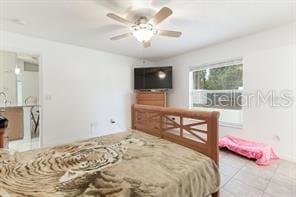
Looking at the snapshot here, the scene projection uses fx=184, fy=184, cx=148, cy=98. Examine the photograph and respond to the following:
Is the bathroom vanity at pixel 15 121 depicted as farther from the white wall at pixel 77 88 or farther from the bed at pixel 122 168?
the bed at pixel 122 168

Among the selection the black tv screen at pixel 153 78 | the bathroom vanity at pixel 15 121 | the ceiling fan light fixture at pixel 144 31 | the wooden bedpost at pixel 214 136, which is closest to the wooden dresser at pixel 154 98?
the black tv screen at pixel 153 78

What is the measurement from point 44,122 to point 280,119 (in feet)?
14.4

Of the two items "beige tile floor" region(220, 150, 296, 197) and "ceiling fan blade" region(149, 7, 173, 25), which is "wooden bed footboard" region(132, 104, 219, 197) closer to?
"beige tile floor" region(220, 150, 296, 197)

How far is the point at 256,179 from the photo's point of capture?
2430mm

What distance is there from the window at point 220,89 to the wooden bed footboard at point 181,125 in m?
1.95

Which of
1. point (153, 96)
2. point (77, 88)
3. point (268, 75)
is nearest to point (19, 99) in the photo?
point (77, 88)

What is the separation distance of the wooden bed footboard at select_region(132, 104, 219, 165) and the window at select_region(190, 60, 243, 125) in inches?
76.7

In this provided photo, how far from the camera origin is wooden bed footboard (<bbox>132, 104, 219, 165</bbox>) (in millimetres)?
1751

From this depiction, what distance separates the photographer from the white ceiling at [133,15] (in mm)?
2311

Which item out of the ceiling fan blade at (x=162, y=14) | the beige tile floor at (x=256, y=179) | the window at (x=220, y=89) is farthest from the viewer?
the window at (x=220, y=89)

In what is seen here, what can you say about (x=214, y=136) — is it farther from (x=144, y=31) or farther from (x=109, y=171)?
(x=144, y=31)

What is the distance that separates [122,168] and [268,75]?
3.24 metres

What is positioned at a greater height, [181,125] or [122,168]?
[181,125]

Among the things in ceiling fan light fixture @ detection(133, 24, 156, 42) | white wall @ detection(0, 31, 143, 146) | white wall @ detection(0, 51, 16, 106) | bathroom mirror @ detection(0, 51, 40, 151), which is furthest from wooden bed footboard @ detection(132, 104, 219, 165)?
white wall @ detection(0, 51, 16, 106)
